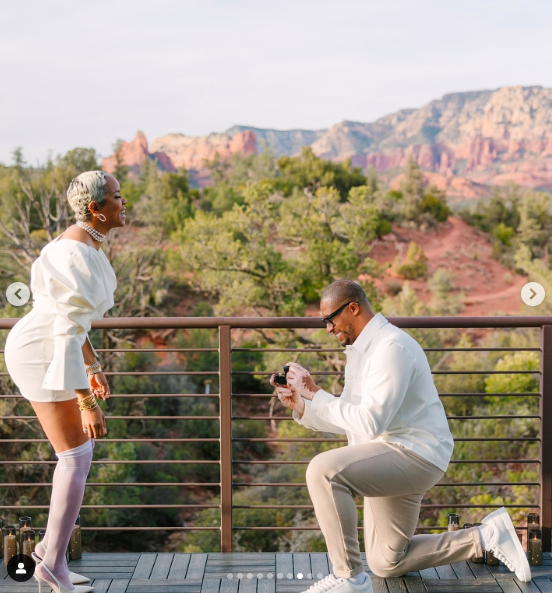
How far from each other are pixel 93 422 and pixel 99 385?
27cm

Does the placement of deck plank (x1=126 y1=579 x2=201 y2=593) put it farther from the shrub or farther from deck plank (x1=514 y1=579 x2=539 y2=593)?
the shrub

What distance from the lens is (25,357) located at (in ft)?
7.56

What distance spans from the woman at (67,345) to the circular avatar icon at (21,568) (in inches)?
9.6

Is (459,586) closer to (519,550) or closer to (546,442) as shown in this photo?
(519,550)

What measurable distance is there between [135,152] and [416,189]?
13.3 meters

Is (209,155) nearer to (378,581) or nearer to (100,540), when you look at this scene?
(100,540)

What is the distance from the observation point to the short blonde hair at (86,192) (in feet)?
7.59

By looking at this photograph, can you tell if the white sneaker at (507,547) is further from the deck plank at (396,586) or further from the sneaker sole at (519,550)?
the deck plank at (396,586)

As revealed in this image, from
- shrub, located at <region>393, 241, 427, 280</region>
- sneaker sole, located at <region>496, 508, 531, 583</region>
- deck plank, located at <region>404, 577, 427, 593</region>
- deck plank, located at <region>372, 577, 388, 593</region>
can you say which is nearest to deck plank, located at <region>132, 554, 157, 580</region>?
deck plank, located at <region>372, 577, 388, 593</region>

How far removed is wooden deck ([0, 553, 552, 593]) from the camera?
102 inches

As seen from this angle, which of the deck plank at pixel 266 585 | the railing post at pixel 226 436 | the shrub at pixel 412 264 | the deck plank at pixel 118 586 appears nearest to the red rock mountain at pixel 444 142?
the shrub at pixel 412 264

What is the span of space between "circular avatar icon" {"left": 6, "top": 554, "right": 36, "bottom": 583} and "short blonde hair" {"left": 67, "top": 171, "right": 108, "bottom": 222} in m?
1.29

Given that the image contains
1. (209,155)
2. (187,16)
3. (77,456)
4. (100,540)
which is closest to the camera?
(77,456)

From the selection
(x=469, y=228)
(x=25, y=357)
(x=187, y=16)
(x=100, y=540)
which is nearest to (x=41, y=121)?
(x=187, y=16)
